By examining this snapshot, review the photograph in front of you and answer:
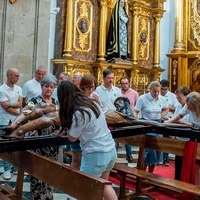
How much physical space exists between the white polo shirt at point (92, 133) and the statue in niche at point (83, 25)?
6.69 meters

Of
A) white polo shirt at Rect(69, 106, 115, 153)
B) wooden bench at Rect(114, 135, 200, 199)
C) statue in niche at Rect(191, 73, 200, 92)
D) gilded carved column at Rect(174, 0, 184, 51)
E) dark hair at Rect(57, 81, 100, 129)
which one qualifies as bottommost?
wooden bench at Rect(114, 135, 200, 199)

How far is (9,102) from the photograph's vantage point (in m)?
5.05

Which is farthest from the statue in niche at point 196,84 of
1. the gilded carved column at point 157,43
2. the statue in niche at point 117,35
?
the statue in niche at point 117,35

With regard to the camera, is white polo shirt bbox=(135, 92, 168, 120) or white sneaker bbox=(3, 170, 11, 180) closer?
white sneaker bbox=(3, 170, 11, 180)

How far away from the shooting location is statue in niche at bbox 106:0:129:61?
33.1 ft

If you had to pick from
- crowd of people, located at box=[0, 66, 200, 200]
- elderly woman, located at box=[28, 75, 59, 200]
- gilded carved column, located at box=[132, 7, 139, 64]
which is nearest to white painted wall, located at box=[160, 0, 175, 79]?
gilded carved column, located at box=[132, 7, 139, 64]

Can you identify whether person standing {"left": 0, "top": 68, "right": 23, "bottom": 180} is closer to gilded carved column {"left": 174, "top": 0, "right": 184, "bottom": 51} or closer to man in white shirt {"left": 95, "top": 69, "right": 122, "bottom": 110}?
man in white shirt {"left": 95, "top": 69, "right": 122, "bottom": 110}

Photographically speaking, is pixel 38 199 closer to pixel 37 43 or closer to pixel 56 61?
pixel 37 43

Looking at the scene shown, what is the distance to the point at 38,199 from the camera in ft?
11.9

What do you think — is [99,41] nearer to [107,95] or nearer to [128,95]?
[128,95]

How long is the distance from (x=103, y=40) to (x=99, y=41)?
0.37ft

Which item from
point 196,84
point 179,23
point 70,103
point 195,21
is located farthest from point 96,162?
point 195,21

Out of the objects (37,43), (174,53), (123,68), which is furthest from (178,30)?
(37,43)

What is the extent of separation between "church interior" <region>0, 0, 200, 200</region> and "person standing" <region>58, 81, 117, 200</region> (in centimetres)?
37
